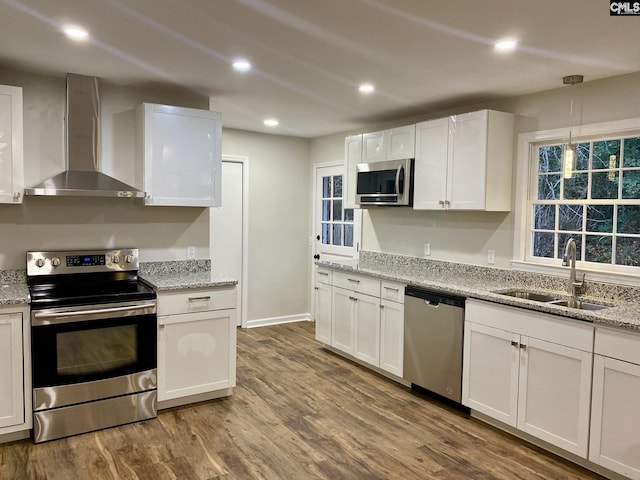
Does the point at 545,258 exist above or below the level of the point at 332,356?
above

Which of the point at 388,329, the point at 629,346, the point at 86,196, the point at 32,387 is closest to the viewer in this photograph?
the point at 629,346

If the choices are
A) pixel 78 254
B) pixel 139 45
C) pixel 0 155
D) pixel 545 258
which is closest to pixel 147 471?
A: pixel 78 254

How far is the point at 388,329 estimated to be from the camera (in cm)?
409

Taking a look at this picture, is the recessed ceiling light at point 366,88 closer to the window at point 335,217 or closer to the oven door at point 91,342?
the window at point 335,217

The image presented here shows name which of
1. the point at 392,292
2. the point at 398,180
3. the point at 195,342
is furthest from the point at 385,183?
the point at 195,342

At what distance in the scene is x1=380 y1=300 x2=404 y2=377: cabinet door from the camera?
3967 mm

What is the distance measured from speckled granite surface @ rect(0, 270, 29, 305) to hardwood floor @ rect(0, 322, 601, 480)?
0.91 m

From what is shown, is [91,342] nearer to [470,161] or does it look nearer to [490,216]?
[470,161]

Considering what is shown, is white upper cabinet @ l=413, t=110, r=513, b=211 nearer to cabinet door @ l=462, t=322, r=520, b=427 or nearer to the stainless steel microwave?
the stainless steel microwave

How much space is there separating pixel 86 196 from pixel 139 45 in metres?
1.30

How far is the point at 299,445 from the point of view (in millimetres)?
3033

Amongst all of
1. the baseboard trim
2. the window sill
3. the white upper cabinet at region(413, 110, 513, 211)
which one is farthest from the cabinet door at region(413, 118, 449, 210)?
the baseboard trim

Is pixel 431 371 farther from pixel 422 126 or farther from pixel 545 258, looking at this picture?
pixel 422 126

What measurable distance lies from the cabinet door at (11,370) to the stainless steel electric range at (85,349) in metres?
0.08
